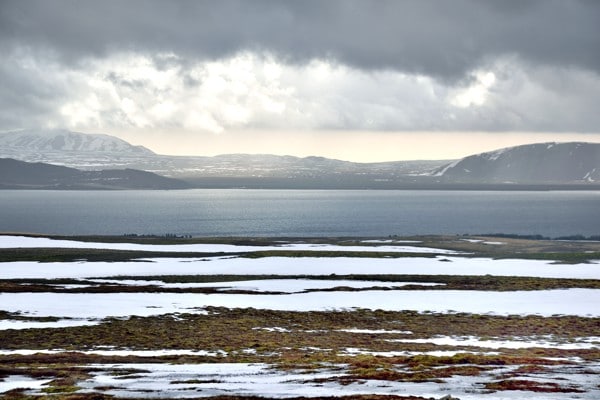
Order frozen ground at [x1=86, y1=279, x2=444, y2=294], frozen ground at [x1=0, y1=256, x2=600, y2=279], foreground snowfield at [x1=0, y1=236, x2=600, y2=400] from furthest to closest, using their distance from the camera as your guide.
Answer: frozen ground at [x1=0, y1=256, x2=600, y2=279], frozen ground at [x1=86, y1=279, x2=444, y2=294], foreground snowfield at [x1=0, y1=236, x2=600, y2=400]

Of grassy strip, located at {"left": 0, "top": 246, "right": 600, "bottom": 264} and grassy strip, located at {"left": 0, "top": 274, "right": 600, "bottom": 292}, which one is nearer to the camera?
grassy strip, located at {"left": 0, "top": 274, "right": 600, "bottom": 292}

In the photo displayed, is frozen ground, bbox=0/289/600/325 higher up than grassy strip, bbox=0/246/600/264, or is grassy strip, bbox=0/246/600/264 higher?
frozen ground, bbox=0/289/600/325

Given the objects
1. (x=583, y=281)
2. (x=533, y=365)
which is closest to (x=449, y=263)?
(x=583, y=281)

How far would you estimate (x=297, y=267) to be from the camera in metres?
82.0

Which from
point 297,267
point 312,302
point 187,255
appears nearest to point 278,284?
point 312,302

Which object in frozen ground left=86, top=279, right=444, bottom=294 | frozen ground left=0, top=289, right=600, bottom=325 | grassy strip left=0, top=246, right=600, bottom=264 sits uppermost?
frozen ground left=0, top=289, right=600, bottom=325

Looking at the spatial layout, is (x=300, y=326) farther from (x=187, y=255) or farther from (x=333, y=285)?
(x=187, y=255)

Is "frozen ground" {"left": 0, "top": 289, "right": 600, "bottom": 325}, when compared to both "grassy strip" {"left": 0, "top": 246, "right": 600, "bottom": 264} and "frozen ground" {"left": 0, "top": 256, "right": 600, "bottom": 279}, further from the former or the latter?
"grassy strip" {"left": 0, "top": 246, "right": 600, "bottom": 264}

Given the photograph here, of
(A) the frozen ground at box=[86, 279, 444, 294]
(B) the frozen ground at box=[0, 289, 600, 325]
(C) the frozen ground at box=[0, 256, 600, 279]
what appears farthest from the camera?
(C) the frozen ground at box=[0, 256, 600, 279]

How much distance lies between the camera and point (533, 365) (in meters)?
30.7

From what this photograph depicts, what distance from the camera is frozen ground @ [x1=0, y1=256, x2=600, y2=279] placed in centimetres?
7475

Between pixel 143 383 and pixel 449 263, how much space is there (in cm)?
6628

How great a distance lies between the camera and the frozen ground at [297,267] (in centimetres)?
7475

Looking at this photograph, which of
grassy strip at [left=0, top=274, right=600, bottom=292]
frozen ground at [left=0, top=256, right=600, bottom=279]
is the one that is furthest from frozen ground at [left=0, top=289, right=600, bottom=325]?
frozen ground at [left=0, top=256, right=600, bottom=279]
